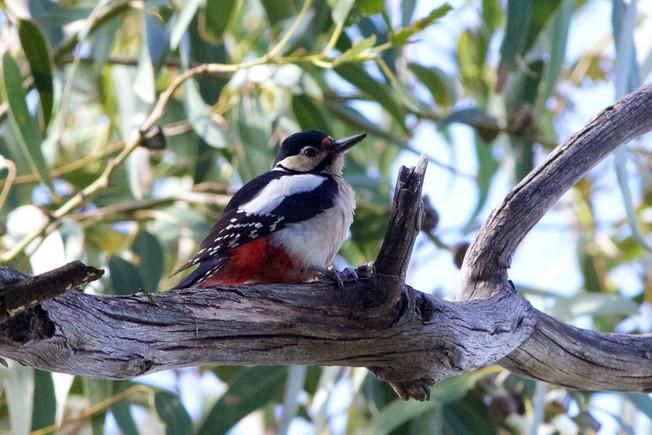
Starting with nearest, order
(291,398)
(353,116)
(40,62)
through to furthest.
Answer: (291,398) < (40,62) < (353,116)

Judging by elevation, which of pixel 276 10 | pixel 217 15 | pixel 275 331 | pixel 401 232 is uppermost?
pixel 276 10

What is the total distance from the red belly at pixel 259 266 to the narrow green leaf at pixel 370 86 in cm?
84

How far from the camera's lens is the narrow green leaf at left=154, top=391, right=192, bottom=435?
11.0 ft

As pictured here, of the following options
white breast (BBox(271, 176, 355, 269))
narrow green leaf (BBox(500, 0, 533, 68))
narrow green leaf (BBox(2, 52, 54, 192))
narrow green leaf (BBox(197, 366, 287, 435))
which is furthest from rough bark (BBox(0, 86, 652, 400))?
narrow green leaf (BBox(2, 52, 54, 192))

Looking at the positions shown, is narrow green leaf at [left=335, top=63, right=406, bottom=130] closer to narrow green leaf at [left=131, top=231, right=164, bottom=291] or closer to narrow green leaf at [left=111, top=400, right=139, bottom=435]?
narrow green leaf at [left=131, top=231, right=164, bottom=291]

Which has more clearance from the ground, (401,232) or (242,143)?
(242,143)

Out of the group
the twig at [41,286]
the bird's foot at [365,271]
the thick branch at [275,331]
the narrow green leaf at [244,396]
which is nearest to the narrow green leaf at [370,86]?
the narrow green leaf at [244,396]

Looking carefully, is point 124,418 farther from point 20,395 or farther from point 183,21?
point 183,21

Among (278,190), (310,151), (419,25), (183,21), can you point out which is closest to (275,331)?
(278,190)

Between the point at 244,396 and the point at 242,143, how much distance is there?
836mm

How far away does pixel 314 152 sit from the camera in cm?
353

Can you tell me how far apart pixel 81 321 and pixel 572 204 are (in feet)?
12.6

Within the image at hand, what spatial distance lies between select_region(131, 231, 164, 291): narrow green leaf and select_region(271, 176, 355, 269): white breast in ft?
2.69

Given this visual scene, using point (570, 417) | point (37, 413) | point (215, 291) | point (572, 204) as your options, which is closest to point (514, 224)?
point (215, 291)
